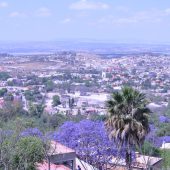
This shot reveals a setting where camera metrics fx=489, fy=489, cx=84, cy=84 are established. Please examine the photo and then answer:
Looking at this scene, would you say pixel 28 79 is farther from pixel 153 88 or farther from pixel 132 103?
pixel 132 103

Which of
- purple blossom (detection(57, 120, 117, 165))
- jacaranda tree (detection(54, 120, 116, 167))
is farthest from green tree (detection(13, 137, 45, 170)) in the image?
purple blossom (detection(57, 120, 117, 165))

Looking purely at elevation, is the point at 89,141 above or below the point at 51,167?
above

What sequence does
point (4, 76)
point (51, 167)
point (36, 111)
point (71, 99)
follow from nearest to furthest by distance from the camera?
point (51, 167)
point (36, 111)
point (71, 99)
point (4, 76)

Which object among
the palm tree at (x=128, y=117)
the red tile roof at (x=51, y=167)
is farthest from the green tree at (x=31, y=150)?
the palm tree at (x=128, y=117)

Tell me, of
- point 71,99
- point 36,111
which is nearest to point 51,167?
point 36,111

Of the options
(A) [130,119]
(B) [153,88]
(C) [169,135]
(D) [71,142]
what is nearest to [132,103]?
(A) [130,119]

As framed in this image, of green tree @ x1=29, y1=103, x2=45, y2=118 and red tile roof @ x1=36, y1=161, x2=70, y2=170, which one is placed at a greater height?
red tile roof @ x1=36, y1=161, x2=70, y2=170

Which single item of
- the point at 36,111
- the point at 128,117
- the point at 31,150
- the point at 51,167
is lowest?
the point at 36,111

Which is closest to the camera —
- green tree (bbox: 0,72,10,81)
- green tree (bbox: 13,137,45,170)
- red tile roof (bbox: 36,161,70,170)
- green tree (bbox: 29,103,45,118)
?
green tree (bbox: 13,137,45,170)

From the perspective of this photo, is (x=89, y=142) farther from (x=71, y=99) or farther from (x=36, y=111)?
(x=71, y=99)

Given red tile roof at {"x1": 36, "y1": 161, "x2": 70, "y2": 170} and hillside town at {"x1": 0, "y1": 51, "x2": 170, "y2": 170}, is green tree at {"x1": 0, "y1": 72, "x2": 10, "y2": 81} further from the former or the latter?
red tile roof at {"x1": 36, "y1": 161, "x2": 70, "y2": 170}
